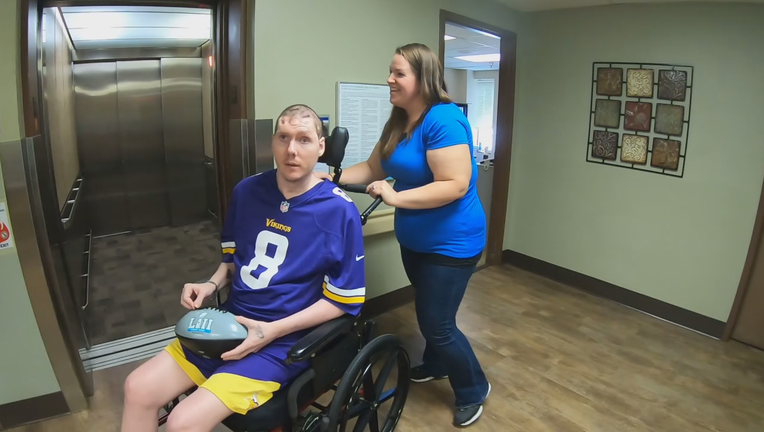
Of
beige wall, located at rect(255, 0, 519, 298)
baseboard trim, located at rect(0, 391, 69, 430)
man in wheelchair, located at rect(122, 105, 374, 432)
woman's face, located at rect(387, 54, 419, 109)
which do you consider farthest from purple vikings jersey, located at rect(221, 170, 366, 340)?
baseboard trim, located at rect(0, 391, 69, 430)

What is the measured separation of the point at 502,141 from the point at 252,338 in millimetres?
2817

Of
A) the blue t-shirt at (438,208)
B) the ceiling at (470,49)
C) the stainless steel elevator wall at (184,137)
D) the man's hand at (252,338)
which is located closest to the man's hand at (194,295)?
the man's hand at (252,338)

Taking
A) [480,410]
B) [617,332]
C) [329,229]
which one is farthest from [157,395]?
[617,332]

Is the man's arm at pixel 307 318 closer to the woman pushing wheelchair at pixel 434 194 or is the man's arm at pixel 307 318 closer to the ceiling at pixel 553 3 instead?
the woman pushing wheelchair at pixel 434 194

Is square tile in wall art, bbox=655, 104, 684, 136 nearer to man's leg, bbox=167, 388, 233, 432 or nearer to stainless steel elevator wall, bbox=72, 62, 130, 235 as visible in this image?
man's leg, bbox=167, 388, 233, 432

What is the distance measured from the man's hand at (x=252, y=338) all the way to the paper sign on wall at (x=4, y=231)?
1133mm

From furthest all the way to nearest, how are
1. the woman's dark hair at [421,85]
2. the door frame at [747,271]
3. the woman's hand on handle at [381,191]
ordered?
the door frame at [747,271], the woman's dark hair at [421,85], the woman's hand on handle at [381,191]

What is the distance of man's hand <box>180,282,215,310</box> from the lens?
1.40 meters

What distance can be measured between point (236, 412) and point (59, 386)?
1.24 meters

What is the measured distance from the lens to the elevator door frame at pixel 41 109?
5.52 feet

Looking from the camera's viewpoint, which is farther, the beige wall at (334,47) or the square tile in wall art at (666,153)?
the square tile in wall art at (666,153)

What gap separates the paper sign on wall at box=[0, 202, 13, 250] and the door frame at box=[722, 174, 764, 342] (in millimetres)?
3625

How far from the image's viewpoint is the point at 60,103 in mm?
3447

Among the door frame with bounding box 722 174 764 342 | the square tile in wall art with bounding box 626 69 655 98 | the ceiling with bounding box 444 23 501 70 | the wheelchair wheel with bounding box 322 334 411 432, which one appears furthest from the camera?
the ceiling with bounding box 444 23 501 70
